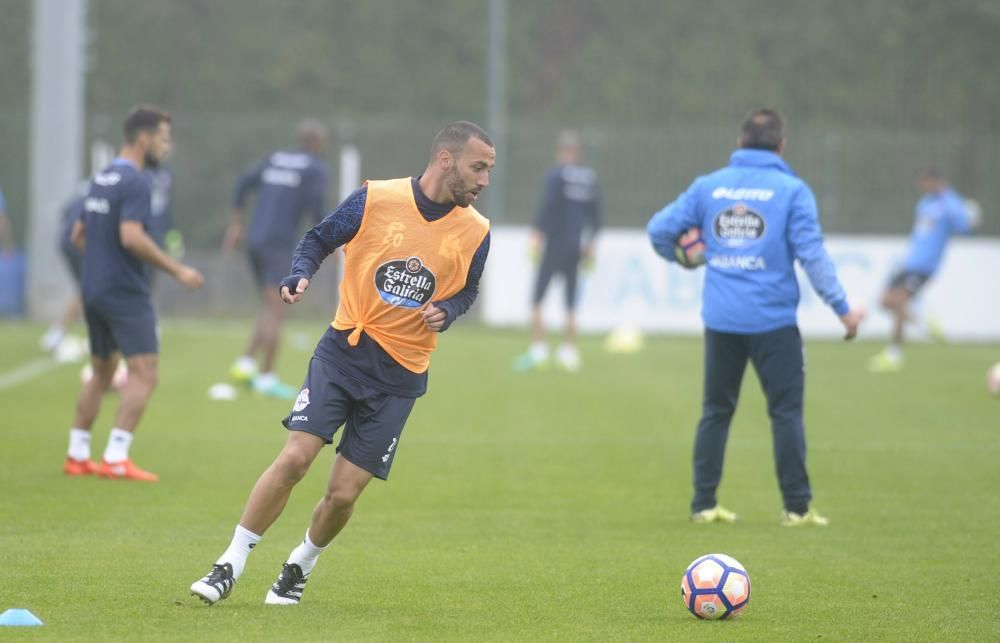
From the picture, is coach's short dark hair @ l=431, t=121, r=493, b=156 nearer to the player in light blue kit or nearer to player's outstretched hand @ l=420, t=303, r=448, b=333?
player's outstretched hand @ l=420, t=303, r=448, b=333

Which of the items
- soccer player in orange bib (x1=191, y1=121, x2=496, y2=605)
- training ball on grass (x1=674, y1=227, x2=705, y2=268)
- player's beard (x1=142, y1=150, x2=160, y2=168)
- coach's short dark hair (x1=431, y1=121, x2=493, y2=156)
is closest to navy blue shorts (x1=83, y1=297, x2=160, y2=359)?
player's beard (x1=142, y1=150, x2=160, y2=168)

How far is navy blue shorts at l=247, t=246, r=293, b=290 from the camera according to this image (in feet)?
50.5

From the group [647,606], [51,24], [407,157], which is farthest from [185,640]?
[407,157]

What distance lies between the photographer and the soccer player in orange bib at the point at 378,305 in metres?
6.77

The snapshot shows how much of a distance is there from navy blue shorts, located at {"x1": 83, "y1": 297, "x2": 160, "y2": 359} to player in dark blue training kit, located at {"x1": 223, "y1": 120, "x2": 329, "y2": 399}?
4.73 m

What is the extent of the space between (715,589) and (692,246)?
10.2 ft

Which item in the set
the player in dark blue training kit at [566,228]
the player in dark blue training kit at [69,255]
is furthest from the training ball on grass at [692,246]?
the player in dark blue training kit at [566,228]

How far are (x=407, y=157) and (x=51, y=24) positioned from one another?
7.04 metres

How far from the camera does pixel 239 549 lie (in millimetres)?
6656

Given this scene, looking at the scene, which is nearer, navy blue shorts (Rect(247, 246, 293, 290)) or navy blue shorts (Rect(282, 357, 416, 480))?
navy blue shorts (Rect(282, 357, 416, 480))

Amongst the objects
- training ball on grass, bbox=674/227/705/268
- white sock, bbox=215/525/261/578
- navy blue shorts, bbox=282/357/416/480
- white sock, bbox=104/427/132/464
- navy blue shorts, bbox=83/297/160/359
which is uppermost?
training ball on grass, bbox=674/227/705/268

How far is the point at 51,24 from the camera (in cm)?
2553

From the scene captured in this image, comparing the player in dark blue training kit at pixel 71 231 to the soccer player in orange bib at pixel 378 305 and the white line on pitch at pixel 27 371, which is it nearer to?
the white line on pitch at pixel 27 371

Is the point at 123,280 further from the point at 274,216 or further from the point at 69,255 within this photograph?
the point at 69,255
